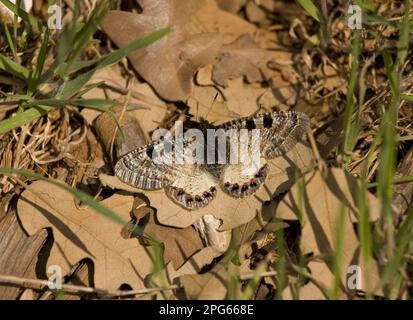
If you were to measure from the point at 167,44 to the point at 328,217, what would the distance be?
64.0 inches

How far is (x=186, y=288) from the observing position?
109 inches

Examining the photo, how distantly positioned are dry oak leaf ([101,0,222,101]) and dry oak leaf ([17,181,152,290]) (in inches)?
35.5

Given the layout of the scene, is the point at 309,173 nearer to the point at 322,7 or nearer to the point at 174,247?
the point at 174,247

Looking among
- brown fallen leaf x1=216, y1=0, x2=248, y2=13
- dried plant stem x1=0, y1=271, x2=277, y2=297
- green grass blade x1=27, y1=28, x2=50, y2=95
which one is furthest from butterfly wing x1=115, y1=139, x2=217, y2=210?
brown fallen leaf x1=216, y1=0, x2=248, y2=13

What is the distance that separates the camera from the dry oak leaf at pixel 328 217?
2.74m

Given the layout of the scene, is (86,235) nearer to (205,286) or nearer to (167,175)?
(167,175)

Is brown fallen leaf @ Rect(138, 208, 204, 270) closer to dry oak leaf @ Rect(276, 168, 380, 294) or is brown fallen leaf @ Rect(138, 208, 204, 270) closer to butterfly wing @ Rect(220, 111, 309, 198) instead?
butterfly wing @ Rect(220, 111, 309, 198)

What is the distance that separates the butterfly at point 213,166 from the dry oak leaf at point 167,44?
613 mm

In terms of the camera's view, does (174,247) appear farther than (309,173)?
Yes

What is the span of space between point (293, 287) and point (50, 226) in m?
1.35

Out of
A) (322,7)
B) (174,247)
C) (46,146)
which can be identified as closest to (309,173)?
(174,247)

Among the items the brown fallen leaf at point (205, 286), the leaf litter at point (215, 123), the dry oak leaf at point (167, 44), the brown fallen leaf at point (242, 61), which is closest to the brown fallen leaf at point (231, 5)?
the leaf litter at point (215, 123)

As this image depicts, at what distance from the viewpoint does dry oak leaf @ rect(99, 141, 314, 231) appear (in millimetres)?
3043

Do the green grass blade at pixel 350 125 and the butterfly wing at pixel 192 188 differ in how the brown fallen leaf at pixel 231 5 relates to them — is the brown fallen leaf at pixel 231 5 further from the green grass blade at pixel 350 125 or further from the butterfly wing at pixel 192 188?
the butterfly wing at pixel 192 188
